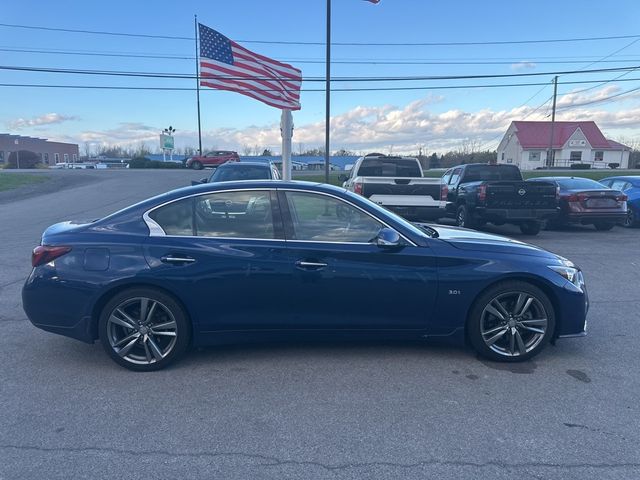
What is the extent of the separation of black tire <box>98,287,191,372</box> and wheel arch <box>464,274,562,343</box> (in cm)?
242

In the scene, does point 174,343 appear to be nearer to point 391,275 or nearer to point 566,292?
point 391,275

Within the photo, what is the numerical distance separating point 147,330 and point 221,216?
114 cm

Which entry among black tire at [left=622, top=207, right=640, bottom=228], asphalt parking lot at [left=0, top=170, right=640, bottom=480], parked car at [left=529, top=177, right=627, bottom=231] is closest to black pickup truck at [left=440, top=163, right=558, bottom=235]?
parked car at [left=529, top=177, right=627, bottom=231]

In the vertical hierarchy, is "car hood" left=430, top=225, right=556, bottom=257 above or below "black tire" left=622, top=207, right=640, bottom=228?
above

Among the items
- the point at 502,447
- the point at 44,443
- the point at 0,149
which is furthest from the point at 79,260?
the point at 0,149

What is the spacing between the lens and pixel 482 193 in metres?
11.5

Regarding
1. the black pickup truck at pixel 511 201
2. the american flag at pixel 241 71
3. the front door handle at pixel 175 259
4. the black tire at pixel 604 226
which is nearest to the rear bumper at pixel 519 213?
the black pickup truck at pixel 511 201

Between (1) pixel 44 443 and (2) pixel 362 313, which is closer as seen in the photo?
(1) pixel 44 443

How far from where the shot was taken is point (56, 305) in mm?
4234

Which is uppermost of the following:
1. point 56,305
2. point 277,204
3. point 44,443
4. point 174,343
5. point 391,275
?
point 277,204

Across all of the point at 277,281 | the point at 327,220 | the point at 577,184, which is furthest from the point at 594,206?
the point at 277,281

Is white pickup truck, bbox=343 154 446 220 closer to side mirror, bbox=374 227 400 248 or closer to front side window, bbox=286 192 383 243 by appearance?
front side window, bbox=286 192 383 243

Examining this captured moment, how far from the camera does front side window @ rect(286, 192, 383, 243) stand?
4359 mm

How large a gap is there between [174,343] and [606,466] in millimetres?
3206
